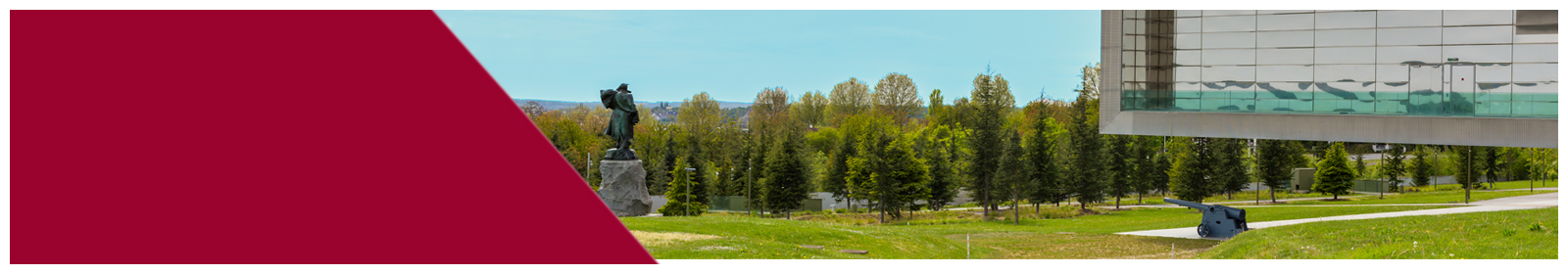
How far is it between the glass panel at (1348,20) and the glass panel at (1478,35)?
1.50 metres

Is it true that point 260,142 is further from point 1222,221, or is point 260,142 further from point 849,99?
point 849,99

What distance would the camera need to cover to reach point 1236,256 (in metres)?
18.8

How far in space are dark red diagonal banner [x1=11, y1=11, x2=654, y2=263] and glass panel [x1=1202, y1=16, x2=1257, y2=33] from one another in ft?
66.3

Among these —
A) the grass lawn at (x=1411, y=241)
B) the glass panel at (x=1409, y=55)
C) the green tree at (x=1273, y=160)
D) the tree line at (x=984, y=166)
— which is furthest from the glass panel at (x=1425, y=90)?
the green tree at (x=1273, y=160)

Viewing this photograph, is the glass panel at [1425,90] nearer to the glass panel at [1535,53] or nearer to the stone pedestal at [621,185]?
the glass panel at [1535,53]

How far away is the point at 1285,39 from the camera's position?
2605cm

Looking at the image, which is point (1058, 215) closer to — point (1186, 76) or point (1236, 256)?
point (1186, 76)

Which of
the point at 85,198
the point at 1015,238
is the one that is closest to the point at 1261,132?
the point at 1015,238

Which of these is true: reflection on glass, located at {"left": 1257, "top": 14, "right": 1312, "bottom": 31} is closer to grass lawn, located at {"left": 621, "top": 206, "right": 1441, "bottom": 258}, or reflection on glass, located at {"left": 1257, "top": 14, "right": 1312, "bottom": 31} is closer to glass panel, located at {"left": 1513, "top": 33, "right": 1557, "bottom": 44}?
glass panel, located at {"left": 1513, "top": 33, "right": 1557, "bottom": 44}

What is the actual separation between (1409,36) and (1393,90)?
66.9 inches

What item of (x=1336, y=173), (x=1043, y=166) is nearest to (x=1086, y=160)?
(x=1043, y=166)

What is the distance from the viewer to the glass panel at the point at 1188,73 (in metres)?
26.9

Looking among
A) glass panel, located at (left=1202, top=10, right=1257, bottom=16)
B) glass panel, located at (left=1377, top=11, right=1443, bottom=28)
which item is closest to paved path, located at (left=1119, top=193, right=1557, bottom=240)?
glass panel, located at (left=1377, top=11, right=1443, bottom=28)

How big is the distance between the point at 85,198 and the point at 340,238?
2452 mm
